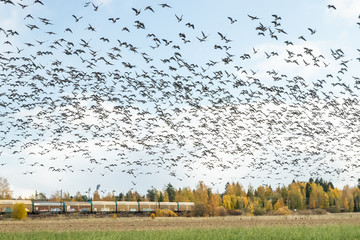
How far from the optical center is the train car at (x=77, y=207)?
91.1 metres

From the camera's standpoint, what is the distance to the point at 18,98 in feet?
125

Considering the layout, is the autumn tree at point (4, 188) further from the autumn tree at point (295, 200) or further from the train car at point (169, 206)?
the autumn tree at point (295, 200)

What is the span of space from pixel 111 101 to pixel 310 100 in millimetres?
17808

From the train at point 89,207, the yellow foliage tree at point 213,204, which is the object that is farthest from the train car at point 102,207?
the yellow foliage tree at point 213,204

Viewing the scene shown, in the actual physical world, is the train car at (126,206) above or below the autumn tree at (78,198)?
above

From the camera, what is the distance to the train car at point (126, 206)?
101769 millimetres

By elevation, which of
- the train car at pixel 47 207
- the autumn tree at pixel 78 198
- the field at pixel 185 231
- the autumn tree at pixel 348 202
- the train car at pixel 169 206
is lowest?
the autumn tree at pixel 348 202

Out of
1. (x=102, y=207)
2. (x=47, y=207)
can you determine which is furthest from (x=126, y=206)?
(x=47, y=207)

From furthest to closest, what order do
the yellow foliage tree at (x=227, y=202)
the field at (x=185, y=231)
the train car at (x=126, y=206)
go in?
1. the yellow foliage tree at (x=227, y=202)
2. the train car at (x=126, y=206)
3. the field at (x=185, y=231)

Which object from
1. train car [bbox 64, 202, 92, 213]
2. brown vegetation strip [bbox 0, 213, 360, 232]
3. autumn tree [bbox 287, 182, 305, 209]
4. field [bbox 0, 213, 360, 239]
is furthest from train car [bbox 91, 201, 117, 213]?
autumn tree [bbox 287, 182, 305, 209]

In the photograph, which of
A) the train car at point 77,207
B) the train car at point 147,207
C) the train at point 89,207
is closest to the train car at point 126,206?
the train at point 89,207

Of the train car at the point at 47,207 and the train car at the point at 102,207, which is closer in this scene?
the train car at the point at 47,207

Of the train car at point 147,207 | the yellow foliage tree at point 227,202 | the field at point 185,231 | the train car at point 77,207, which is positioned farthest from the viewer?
the yellow foliage tree at point 227,202

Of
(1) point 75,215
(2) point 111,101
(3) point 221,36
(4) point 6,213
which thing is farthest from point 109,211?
(3) point 221,36
